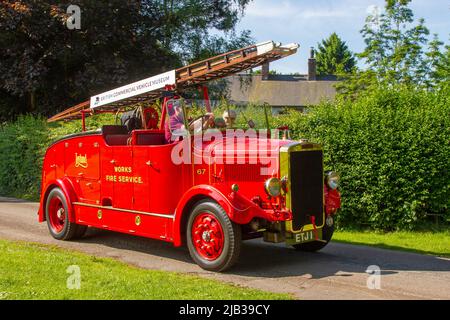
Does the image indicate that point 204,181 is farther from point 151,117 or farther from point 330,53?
point 330,53

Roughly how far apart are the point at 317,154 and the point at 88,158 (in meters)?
4.01

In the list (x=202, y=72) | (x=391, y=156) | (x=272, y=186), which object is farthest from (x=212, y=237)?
(x=391, y=156)

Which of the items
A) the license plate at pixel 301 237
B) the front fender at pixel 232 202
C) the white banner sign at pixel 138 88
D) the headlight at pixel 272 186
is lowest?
the license plate at pixel 301 237

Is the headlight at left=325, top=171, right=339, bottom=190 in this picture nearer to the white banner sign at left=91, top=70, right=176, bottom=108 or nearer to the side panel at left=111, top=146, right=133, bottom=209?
the white banner sign at left=91, top=70, right=176, bottom=108

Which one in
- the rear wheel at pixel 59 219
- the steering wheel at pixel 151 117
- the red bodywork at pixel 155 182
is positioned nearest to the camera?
the red bodywork at pixel 155 182

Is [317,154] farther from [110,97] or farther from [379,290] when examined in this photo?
[110,97]

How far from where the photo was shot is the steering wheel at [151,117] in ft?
29.5

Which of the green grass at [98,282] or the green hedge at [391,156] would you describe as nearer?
the green grass at [98,282]

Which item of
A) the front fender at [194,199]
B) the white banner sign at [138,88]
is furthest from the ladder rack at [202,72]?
the front fender at [194,199]

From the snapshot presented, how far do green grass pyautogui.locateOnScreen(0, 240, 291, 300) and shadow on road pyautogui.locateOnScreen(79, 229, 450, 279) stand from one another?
1.05 metres

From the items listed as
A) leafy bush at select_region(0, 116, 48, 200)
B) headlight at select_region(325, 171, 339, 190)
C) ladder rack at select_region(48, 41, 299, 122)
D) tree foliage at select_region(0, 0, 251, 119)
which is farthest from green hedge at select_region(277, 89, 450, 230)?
tree foliage at select_region(0, 0, 251, 119)

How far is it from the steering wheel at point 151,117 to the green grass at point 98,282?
7.87ft

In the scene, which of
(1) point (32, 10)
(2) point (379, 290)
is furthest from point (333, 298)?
(1) point (32, 10)

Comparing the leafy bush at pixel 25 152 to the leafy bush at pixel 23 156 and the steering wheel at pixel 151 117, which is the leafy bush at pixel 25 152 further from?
the steering wheel at pixel 151 117
